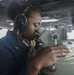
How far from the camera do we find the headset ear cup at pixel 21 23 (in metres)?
1.01

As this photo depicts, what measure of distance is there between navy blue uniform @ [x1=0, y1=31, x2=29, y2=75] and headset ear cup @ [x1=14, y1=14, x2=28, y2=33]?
10 centimetres

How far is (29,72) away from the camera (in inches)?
31.0

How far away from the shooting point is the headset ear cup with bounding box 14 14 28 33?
1.01 meters

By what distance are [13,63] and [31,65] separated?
0.28m

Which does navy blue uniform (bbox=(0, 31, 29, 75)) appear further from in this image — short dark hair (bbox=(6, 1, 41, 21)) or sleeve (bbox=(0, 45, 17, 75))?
short dark hair (bbox=(6, 1, 41, 21))

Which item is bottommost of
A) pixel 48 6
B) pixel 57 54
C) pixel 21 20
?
pixel 57 54

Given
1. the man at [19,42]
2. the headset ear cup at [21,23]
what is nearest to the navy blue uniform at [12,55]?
the man at [19,42]

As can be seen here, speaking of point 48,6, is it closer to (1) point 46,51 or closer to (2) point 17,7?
(2) point 17,7

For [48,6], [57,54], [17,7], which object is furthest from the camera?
[48,6]

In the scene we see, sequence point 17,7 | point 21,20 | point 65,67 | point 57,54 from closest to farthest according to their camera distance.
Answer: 1. point 57,54
2. point 65,67
3. point 21,20
4. point 17,7

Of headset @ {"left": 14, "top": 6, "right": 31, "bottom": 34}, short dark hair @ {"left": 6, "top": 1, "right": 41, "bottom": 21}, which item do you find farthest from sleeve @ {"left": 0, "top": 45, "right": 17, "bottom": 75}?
short dark hair @ {"left": 6, "top": 1, "right": 41, "bottom": 21}

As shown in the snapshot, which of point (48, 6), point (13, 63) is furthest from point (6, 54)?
point (48, 6)

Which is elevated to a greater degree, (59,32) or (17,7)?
(17,7)

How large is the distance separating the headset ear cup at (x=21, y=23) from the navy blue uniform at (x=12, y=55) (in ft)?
0.33
